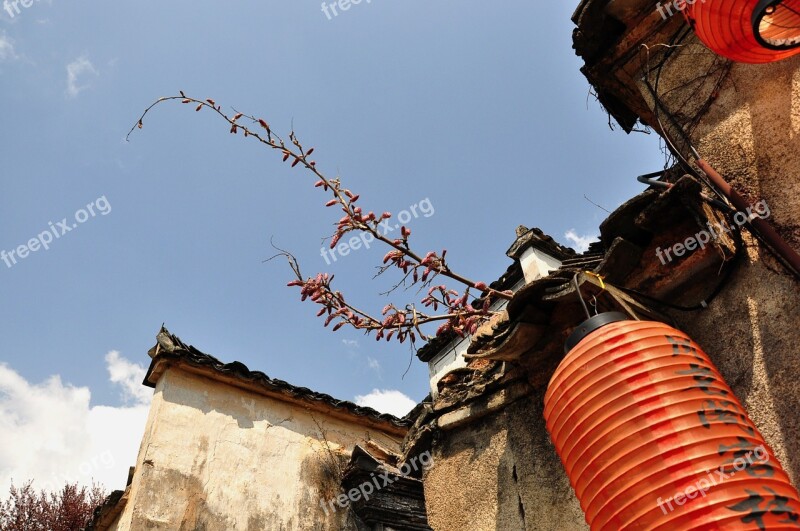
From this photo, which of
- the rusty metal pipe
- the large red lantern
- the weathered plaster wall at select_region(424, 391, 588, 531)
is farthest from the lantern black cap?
the large red lantern

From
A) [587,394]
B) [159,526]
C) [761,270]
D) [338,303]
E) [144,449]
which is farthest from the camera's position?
[144,449]

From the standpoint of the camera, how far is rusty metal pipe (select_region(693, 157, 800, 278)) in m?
3.01

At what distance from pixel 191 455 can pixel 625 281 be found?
7.13 metres

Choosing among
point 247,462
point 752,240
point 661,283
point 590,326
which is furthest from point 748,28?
point 247,462

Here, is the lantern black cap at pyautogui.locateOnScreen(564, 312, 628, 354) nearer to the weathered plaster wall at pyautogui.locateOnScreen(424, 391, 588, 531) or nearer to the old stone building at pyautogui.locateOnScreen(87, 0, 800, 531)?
the old stone building at pyautogui.locateOnScreen(87, 0, 800, 531)

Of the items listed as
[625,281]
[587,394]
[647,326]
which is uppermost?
[625,281]

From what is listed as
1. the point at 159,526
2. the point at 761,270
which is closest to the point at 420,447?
the point at 761,270

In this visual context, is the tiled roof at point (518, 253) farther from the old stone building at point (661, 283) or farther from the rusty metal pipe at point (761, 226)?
the rusty metal pipe at point (761, 226)

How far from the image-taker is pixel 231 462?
8.85 m

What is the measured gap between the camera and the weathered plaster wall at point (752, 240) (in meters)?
2.89

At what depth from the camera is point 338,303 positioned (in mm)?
4023

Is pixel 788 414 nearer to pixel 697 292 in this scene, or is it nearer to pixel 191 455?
pixel 697 292

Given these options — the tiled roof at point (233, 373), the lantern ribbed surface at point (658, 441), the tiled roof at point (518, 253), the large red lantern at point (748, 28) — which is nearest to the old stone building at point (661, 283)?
the large red lantern at point (748, 28)

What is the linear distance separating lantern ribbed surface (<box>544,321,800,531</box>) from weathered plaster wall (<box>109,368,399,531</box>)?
22.9ft
